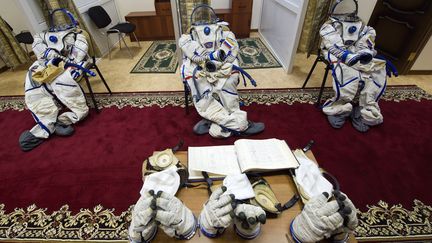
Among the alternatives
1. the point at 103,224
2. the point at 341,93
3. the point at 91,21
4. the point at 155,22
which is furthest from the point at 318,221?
the point at 155,22

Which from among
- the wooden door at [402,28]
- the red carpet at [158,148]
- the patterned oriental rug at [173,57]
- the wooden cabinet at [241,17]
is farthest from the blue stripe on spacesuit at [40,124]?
the wooden door at [402,28]

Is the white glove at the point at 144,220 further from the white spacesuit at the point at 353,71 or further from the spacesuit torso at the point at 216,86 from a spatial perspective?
the white spacesuit at the point at 353,71

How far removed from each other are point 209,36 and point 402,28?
8.59 ft

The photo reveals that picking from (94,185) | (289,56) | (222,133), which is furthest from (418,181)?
(94,185)

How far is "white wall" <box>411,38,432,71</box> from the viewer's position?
8.68 ft

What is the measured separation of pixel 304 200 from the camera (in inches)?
35.6

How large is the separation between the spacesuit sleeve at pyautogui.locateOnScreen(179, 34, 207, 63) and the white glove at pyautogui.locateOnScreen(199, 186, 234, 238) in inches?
59.3

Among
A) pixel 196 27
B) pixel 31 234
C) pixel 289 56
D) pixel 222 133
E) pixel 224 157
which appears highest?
pixel 196 27

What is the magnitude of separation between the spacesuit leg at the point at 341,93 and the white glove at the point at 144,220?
195cm

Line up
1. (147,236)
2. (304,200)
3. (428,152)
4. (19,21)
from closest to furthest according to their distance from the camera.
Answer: (147,236) < (304,200) < (428,152) < (19,21)

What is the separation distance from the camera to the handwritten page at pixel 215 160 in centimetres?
103

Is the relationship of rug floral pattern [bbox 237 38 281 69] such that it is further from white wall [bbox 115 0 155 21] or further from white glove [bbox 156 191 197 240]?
white glove [bbox 156 191 197 240]

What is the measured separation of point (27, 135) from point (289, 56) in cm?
320

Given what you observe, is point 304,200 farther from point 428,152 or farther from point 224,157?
point 428,152
